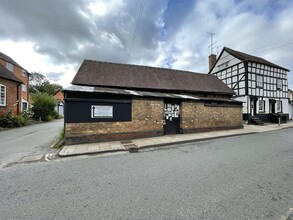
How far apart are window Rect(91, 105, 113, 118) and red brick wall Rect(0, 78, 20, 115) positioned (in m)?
14.2

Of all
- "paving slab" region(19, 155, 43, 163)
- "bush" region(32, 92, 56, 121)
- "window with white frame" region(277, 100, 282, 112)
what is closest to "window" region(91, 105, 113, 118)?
"paving slab" region(19, 155, 43, 163)

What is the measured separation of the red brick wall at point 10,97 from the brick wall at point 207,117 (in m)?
18.3

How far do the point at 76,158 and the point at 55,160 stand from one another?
0.70 m

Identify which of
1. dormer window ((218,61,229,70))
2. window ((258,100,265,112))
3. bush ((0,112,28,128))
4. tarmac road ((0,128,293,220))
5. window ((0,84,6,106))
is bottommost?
tarmac road ((0,128,293,220))

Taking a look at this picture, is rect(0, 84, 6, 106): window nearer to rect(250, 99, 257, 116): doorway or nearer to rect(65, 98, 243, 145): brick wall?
rect(65, 98, 243, 145): brick wall

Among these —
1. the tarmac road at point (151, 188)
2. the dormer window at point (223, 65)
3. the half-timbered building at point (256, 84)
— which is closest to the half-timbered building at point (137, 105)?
the tarmac road at point (151, 188)

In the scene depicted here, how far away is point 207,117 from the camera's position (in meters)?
11.3

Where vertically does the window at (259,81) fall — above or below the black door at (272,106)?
above

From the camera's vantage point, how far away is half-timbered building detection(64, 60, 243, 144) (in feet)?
25.2

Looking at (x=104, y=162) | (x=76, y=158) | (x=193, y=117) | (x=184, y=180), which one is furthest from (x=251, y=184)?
(x=193, y=117)

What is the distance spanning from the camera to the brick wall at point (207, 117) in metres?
10.4

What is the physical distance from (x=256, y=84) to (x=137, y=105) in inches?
668

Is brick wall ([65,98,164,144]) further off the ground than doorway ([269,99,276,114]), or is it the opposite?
doorway ([269,99,276,114])

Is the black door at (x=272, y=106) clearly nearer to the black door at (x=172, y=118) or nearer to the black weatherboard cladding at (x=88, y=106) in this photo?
the black door at (x=172, y=118)
